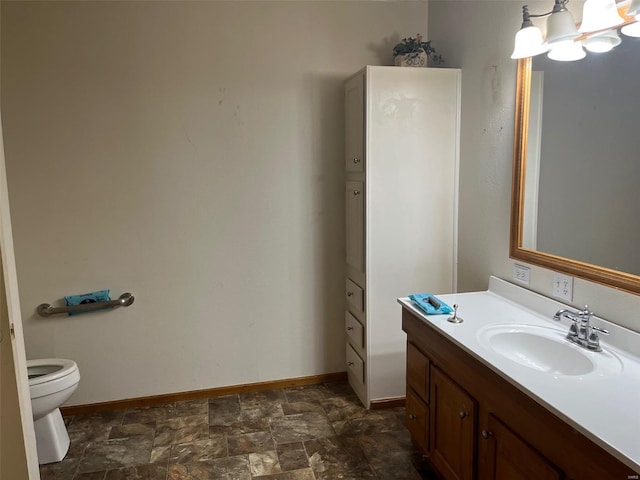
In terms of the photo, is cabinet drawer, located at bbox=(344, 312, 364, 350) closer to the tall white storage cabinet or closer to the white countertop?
the tall white storage cabinet

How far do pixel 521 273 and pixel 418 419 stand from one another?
2.62ft

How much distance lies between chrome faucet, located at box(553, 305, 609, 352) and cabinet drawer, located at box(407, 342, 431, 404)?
57cm

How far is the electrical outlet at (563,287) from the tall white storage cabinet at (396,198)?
0.85 m

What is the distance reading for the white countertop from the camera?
1113 millimetres

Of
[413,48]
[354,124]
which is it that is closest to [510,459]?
[354,124]

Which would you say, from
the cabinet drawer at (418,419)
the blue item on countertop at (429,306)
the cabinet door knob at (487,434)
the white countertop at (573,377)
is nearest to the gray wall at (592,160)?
the white countertop at (573,377)

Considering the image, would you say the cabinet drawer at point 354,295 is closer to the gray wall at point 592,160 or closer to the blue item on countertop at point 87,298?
the gray wall at point 592,160

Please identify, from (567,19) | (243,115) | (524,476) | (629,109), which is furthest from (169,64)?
(524,476)

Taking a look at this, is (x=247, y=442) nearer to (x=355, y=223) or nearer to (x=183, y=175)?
(x=355, y=223)

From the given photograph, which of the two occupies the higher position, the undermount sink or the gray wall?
the gray wall

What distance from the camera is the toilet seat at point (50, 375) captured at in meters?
2.28

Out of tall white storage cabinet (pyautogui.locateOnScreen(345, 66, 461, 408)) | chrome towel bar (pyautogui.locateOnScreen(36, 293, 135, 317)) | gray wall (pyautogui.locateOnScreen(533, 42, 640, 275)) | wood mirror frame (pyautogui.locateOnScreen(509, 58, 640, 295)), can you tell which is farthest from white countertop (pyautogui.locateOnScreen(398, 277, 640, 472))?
chrome towel bar (pyautogui.locateOnScreen(36, 293, 135, 317))

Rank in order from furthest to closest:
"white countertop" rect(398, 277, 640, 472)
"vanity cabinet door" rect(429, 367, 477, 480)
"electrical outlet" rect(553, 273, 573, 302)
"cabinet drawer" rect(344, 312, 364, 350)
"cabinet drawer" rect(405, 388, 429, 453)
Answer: "cabinet drawer" rect(344, 312, 364, 350), "cabinet drawer" rect(405, 388, 429, 453), "electrical outlet" rect(553, 273, 573, 302), "vanity cabinet door" rect(429, 367, 477, 480), "white countertop" rect(398, 277, 640, 472)

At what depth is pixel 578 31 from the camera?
1.69m
